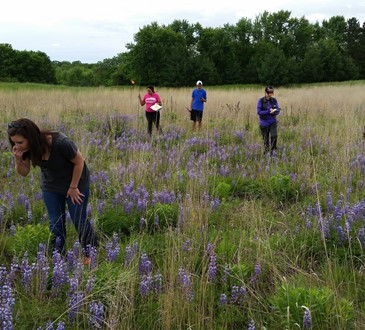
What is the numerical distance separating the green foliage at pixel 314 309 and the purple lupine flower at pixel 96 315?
3.70 ft

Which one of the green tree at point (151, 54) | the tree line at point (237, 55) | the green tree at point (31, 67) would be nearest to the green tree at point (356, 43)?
the tree line at point (237, 55)

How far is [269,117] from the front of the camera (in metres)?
7.65

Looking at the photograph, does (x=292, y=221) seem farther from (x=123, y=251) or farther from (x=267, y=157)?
(x=267, y=157)

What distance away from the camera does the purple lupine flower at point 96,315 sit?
7.40ft

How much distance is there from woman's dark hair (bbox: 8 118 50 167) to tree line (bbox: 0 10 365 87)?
5244 centimetres

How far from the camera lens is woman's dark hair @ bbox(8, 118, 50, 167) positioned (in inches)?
112

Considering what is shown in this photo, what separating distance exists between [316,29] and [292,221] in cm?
8959

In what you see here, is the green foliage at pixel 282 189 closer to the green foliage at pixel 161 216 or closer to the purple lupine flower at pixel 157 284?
the green foliage at pixel 161 216

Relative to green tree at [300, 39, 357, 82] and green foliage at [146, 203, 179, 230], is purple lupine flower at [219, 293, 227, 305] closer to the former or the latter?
green foliage at [146, 203, 179, 230]

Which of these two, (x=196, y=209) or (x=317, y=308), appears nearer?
(x=317, y=308)

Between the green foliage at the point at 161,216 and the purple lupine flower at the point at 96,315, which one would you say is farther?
the green foliage at the point at 161,216

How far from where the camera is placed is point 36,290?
100 inches

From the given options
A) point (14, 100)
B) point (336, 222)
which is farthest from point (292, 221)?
point (14, 100)

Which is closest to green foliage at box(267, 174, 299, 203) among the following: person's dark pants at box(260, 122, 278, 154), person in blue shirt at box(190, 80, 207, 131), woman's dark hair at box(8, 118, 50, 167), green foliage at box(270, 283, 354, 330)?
person's dark pants at box(260, 122, 278, 154)
